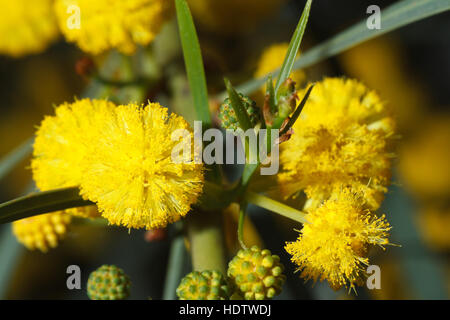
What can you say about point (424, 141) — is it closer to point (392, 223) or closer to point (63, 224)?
point (392, 223)

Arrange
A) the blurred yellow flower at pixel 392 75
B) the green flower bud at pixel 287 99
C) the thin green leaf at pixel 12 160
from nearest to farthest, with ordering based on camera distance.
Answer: the green flower bud at pixel 287 99 → the thin green leaf at pixel 12 160 → the blurred yellow flower at pixel 392 75

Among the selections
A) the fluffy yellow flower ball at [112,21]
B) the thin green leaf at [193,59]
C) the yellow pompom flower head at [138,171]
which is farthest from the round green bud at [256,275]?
the fluffy yellow flower ball at [112,21]

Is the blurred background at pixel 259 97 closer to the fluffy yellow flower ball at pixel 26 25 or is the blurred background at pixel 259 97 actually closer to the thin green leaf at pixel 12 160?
the thin green leaf at pixel 12 160

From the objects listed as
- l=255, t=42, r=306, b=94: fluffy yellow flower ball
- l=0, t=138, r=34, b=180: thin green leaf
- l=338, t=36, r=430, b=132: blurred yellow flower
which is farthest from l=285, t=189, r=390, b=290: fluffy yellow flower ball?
l=338, t=36, r=430, b=132: blurred yellow flower

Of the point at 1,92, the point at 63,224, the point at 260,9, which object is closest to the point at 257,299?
the point at 63,224

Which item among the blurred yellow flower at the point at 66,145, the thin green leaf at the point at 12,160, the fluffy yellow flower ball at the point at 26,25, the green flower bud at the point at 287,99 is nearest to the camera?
the green flower bud at the point at 287,99
